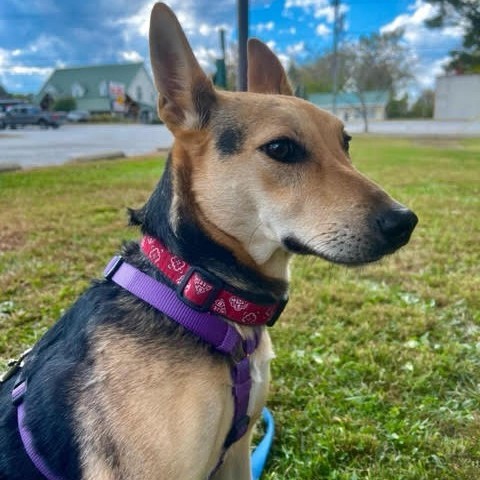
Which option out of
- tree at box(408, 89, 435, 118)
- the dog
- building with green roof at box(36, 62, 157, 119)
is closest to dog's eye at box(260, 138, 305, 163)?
the dog

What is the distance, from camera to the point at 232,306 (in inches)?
82.4

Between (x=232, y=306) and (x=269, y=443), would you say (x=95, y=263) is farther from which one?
(x=232, y=306)

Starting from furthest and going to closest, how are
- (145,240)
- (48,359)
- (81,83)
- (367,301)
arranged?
(81,83) → (367,301) → (145,240) → (48,359)

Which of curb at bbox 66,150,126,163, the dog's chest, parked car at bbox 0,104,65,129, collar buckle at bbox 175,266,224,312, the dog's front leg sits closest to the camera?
collar buckle at bbox 175,266,224,312

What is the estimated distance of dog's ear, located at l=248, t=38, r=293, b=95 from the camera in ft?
9.55

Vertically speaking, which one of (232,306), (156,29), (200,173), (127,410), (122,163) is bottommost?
(122,163)

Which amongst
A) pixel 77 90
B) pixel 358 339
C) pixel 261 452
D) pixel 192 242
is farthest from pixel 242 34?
pixel 77 90

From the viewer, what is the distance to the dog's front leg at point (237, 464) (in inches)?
94.3

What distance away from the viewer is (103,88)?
77375mm

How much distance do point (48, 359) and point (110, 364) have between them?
0.29 m

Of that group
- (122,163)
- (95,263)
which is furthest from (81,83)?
(95,263)

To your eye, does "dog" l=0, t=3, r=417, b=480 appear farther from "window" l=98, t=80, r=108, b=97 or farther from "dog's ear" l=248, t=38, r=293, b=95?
"window" l=98, t=80, r=108, b=97

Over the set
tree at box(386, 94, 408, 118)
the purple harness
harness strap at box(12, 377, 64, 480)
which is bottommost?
tree at box(386, 94, 408, 118)

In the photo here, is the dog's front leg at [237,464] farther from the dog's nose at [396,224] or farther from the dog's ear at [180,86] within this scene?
the dog's ear at [180,86]
